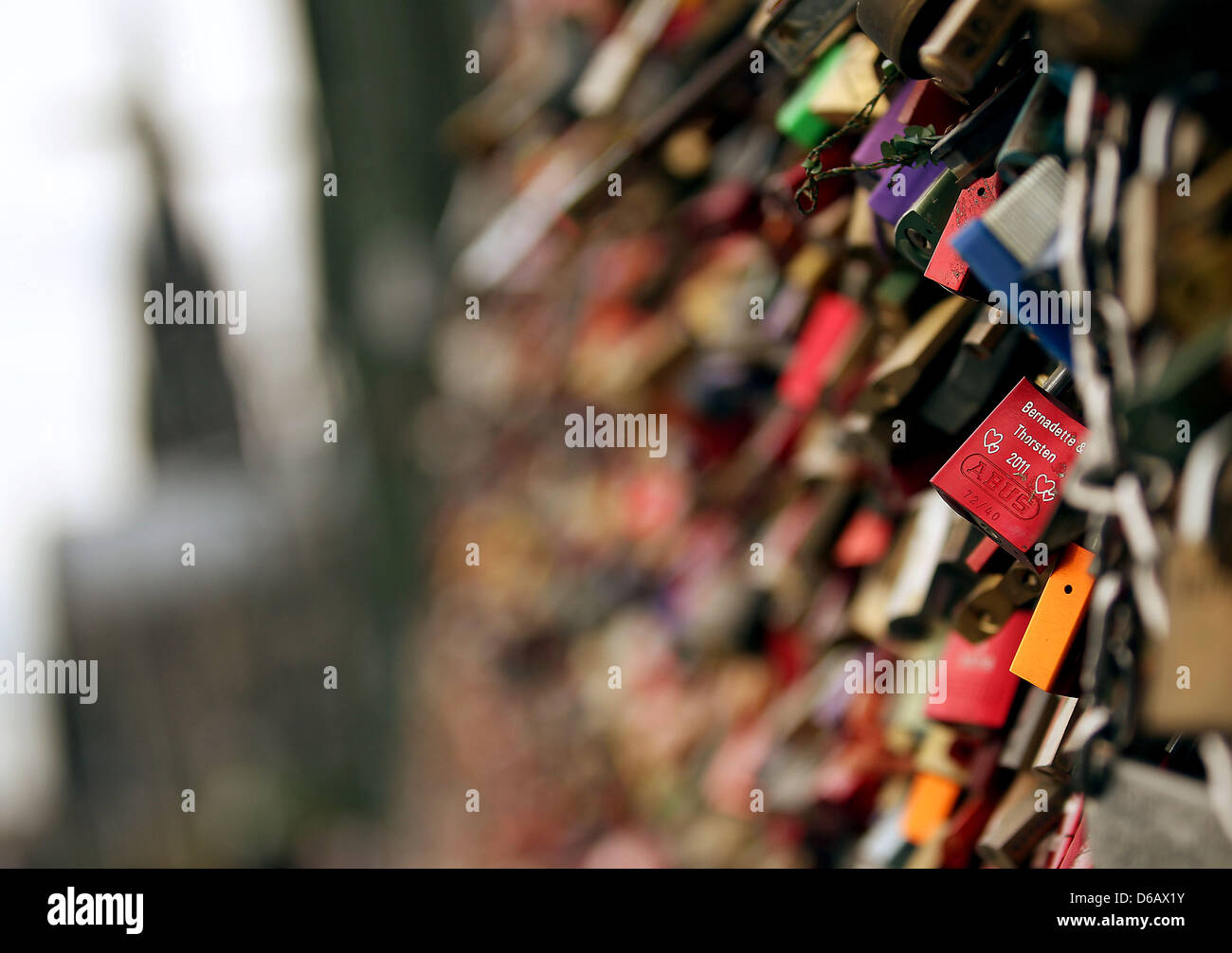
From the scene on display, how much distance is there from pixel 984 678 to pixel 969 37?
568 millimetres

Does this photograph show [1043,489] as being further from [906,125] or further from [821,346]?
[821,346]

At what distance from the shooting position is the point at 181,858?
1519cm

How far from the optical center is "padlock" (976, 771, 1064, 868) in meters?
0.90

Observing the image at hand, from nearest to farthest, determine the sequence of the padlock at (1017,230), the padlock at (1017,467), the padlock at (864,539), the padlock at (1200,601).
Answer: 1. the padlock at (1200,601)
2. the padlock at (1017,230)
3. the padlock at (1017,467)
4. the padlock at (864,539)

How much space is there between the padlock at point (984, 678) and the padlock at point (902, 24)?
1.60 feet

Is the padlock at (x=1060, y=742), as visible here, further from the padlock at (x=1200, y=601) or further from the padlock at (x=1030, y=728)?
the padlock at (x=1200, y=601)

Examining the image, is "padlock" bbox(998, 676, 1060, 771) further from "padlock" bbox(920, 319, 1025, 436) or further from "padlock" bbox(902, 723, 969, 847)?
"padlock" bbox(920, 319, 1025, 436)

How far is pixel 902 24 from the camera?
74 centimetres

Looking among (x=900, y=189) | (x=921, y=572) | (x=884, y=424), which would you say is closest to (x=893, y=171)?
(x=900, y=189)

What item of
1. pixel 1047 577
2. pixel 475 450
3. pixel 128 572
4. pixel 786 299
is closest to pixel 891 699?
pixel 1047 577

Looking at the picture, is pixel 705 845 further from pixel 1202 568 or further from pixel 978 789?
pixel 1202 568

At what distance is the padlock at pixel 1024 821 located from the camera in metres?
0.90

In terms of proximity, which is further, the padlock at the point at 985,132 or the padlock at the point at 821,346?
the padlock at the point at 821,346
